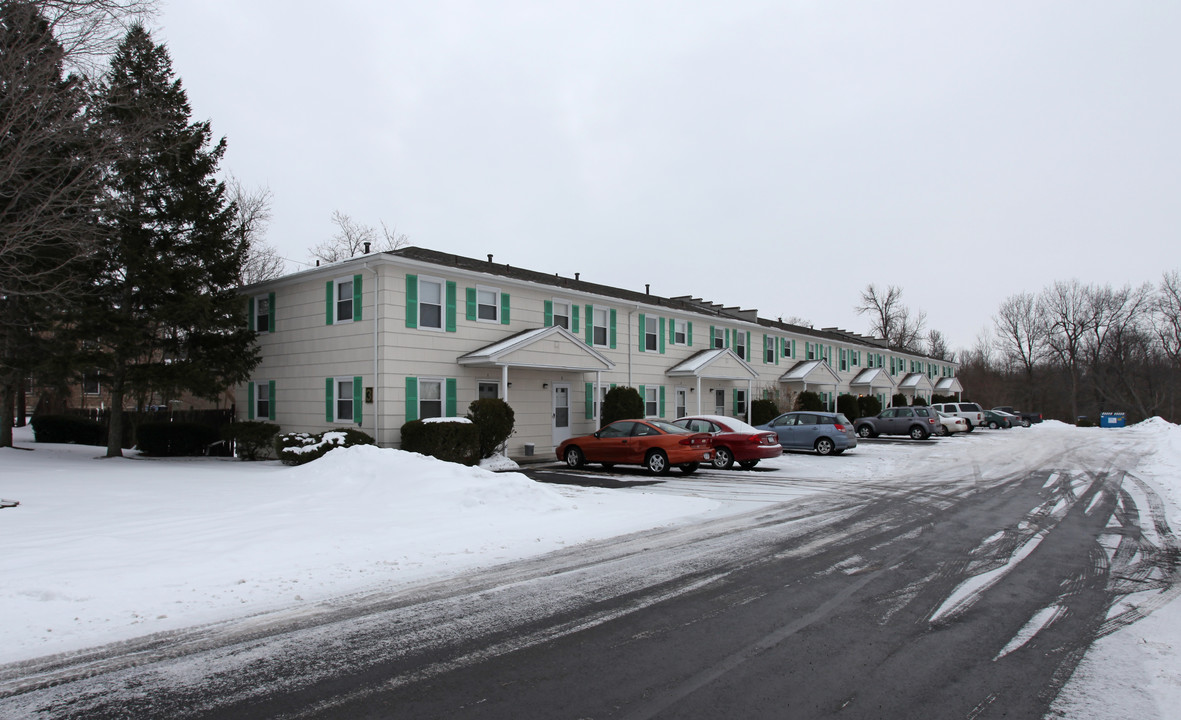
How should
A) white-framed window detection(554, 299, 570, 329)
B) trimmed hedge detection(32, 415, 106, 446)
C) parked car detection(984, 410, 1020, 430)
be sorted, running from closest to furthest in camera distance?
white-framed window detection(554, 299, 570, 329) → trimmed hedge detection(32, 415, 106, 446) → parked car detection(984, 410, 1020, 430)

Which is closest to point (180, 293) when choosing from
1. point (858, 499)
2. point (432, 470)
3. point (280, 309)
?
point (280, 309)

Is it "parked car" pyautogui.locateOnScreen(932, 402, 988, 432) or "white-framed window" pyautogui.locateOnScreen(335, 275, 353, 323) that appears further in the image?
"parked car" pyautogui.locateOnScreen(932, 402, 988, 432)

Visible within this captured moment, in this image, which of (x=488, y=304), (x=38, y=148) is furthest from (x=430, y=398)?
(x=38, y=148)

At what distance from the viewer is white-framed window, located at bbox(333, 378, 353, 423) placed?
18391 millimetres

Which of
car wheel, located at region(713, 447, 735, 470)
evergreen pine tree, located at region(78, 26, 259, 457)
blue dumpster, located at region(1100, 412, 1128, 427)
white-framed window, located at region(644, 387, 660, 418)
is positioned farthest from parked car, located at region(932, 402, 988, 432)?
evergreen pine tree, located at region(78, 26, 259, 457)

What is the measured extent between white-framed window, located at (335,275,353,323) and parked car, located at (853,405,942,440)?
86.1 ft

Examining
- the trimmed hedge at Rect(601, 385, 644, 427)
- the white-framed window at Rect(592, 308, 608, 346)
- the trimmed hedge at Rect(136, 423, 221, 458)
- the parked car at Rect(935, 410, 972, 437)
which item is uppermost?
the white-framed window at Rect(592, 308, 608, 346)

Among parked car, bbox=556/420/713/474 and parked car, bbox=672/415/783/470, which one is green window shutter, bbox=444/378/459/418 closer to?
parked car, bbox=556/420/713/474

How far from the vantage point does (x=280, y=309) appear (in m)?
20.7

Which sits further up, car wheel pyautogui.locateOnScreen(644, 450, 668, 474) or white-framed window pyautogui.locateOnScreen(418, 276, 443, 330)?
white-framed window pyautogui.locateOnScreen(418, 276, 443, 330)

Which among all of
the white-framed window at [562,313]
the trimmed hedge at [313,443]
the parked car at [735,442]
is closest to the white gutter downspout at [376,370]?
→ the trimmed hedge at [313,443]

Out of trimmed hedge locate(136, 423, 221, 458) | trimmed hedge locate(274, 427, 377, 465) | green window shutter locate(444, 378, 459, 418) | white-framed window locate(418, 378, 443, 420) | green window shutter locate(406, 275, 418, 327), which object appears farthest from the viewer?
trimmed hedge locate(136, 423, 221, 458)

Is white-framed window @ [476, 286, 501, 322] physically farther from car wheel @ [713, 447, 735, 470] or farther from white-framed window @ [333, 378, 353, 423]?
car wheel @ [713, 447, 735, 470]

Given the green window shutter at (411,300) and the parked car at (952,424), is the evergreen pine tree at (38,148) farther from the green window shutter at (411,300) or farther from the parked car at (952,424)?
the parked car at (952,424)
